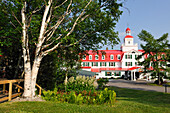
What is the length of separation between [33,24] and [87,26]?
16.2 feet

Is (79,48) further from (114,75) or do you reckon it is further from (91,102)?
A: (114,75)

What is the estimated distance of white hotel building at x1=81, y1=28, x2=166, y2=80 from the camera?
1946 inches

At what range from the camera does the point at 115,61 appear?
51.2 m

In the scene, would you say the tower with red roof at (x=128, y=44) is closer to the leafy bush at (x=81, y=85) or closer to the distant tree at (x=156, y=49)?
the distant tree at (x=156, y=49)

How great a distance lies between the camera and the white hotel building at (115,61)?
49.4 meters

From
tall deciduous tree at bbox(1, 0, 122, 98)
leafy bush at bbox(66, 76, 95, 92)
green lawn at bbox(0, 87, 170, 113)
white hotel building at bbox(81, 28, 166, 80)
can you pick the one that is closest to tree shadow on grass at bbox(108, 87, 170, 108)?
green lawn at bbox(0, 87, 170, 113)

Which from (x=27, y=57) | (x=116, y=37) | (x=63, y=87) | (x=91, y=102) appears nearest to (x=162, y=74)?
(x=116, y=37)

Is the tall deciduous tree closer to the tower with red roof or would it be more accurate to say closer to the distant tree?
the distant tree

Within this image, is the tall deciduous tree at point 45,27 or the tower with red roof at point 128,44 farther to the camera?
the tower with red roof at point 128,44

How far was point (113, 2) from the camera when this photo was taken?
10.0 m

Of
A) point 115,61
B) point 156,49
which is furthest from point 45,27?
point 115,61

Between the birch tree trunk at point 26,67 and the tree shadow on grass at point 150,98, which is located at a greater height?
the birch tree trunk at point 26,67

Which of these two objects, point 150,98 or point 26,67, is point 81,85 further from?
point 150,98

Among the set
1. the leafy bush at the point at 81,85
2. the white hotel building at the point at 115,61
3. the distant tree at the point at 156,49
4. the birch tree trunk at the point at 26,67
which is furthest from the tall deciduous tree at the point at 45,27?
the white hotel building at the point at 115,61
